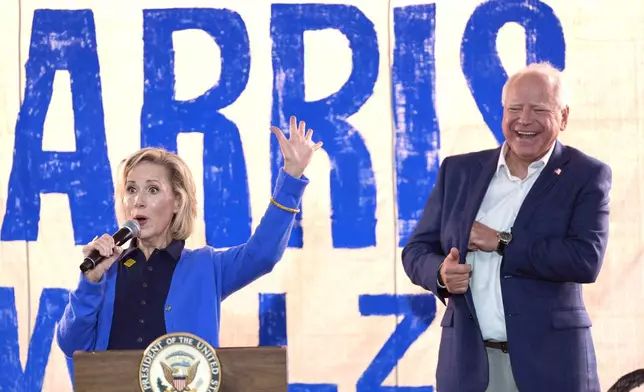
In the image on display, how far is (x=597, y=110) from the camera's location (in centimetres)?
379

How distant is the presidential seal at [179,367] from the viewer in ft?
6.71

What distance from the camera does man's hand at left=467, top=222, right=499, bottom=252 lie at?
2.71 m

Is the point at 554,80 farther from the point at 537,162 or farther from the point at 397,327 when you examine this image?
the point at 397,327

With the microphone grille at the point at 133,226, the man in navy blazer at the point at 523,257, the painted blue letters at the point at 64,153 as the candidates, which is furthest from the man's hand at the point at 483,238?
the painted blue letters at the point at 64,153

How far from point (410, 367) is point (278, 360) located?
5.90 ft

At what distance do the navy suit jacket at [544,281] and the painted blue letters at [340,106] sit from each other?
100cm

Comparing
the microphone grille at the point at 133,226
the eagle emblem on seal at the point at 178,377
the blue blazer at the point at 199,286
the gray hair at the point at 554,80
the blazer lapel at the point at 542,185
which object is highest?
the gray hair at the point at 554,80

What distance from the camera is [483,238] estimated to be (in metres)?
2.71

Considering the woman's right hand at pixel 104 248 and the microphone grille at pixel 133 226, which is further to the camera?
the microphone grille at pixel 133 226

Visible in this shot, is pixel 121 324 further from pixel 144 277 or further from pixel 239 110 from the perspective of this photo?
pixel 239 110

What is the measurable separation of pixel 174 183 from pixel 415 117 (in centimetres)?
122

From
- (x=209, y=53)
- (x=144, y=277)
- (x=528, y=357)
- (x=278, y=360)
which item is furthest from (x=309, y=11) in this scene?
(x=278, y=360)

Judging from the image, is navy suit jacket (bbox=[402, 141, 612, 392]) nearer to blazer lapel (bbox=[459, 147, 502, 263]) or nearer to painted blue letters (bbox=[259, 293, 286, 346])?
blazer lapel (bbox=[459, 147, 502, 263])

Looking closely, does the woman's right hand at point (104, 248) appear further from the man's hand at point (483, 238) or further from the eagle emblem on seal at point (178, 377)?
the man's hand at point (483, 238)
